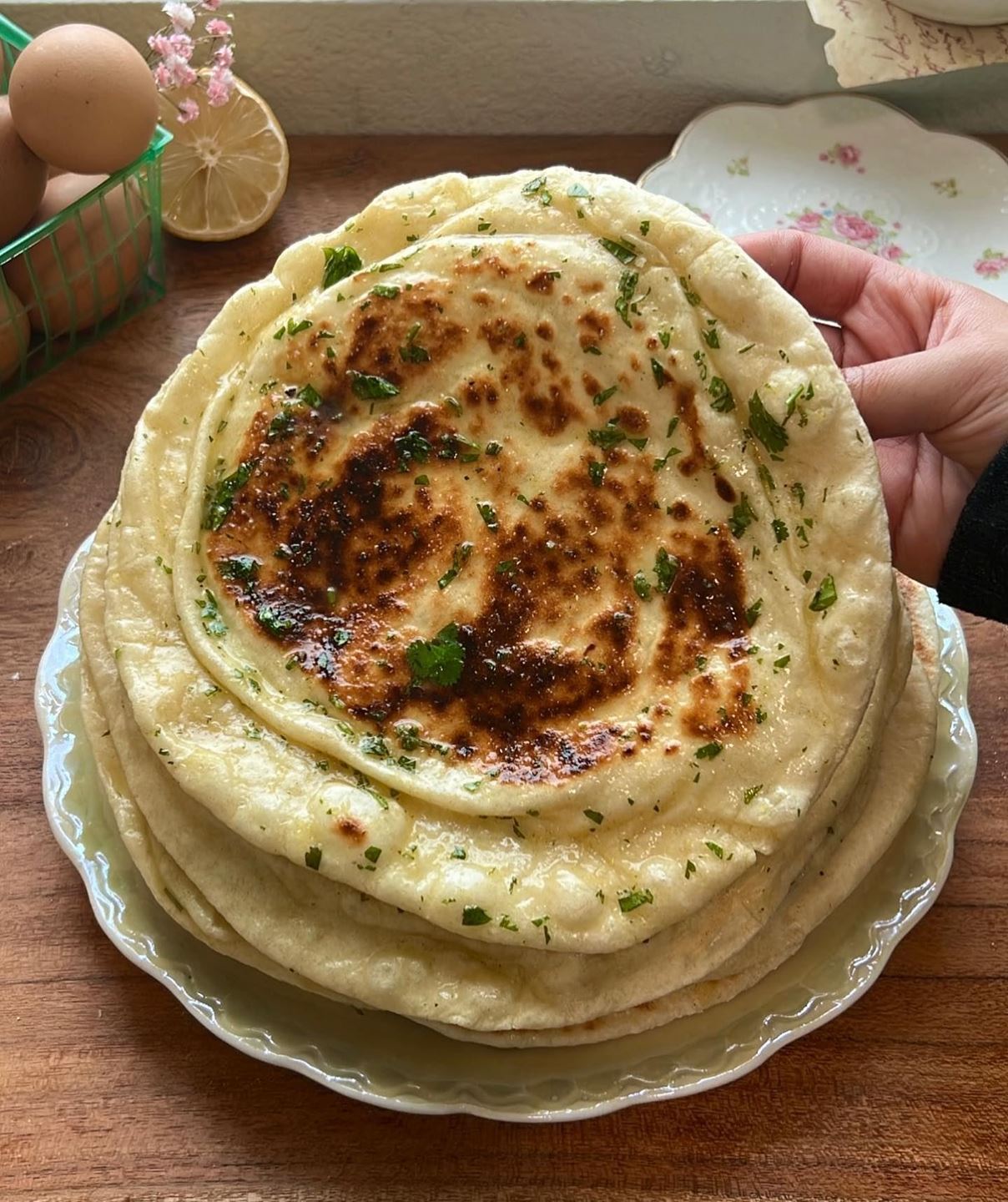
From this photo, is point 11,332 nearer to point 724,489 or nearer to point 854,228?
point 724,489

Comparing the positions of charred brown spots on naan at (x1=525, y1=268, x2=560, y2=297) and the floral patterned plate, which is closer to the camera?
charred brown spots on naan at (x1=525, y1=268, x2=560, y2=297)

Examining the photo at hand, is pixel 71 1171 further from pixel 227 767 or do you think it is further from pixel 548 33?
pixel 548 33

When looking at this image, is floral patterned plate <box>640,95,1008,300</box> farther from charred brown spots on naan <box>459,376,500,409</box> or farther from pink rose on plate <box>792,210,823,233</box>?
charred brown spots on naan <box>459,376,500,409</box>

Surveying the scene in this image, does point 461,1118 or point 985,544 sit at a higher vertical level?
point 985,544

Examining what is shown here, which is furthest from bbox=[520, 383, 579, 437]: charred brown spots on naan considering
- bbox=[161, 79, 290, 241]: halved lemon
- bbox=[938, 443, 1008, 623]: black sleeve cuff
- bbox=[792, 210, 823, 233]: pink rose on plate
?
bbox=[792, 210, 823, 233]: pink rose on plate

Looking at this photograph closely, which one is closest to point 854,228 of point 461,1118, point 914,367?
point 914,367

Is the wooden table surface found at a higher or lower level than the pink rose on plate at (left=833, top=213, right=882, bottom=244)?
lower
